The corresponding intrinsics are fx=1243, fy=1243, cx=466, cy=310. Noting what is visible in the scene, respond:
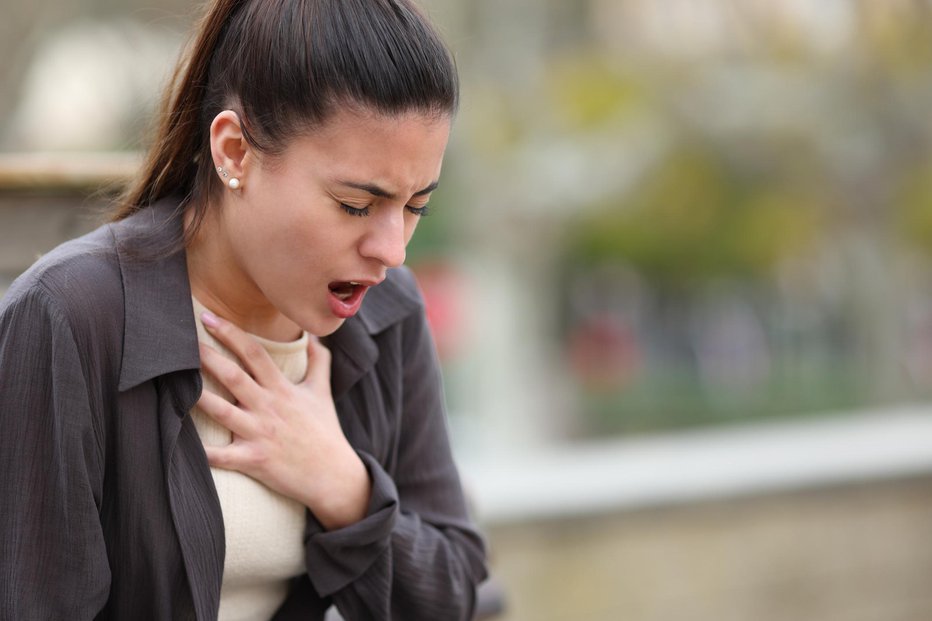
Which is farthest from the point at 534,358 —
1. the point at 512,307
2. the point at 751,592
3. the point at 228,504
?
the point at 228,504

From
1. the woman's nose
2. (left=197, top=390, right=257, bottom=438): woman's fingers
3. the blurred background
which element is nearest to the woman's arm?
(left=197, top=390, right=257, bottom=438): woman's fingers

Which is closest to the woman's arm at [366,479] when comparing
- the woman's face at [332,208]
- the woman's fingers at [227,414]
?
the woman's fingers at [227,414]

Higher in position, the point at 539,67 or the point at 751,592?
the point at 539,67

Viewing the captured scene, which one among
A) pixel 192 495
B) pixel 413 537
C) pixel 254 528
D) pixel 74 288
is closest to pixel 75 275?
pixel 74 288

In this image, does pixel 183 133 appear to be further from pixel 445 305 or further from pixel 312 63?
pixel 445 305

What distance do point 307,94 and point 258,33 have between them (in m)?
0.11

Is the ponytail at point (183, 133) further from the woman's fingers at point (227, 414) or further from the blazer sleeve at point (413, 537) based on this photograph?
the blazer sleeve at point (413, 537)

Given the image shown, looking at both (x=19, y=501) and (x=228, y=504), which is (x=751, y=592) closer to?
(x=228, y=504)

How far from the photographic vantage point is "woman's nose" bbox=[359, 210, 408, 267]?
62.7 inches

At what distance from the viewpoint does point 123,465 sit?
156cm

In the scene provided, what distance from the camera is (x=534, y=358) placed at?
36.7 ft

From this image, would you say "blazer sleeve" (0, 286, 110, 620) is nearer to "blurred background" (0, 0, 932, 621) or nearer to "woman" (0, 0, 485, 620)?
"woman" (0, 0, 485, 620)

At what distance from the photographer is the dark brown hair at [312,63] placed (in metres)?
1.54

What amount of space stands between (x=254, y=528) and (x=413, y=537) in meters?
0.27
